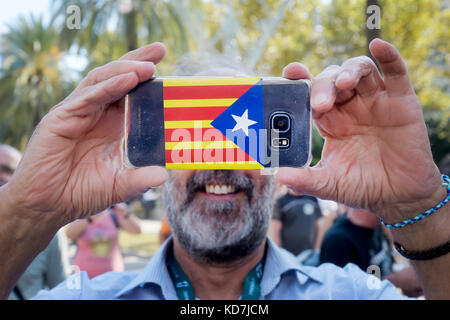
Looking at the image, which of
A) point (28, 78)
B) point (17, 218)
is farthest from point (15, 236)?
point (28, 78)

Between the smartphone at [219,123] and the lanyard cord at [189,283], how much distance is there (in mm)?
683

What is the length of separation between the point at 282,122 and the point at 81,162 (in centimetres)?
71

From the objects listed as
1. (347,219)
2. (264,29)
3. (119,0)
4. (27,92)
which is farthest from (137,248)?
(27,92)

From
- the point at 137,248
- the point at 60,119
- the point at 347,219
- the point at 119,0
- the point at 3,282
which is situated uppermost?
the point at 119,0

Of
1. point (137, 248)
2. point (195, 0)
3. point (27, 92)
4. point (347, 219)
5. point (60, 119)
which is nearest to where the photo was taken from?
point (60, 119)

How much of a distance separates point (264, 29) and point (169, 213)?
491 inches

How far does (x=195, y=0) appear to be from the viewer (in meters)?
13.1

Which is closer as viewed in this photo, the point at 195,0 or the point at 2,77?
the point at 195,0

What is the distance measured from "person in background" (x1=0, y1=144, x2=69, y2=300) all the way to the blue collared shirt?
1.40m

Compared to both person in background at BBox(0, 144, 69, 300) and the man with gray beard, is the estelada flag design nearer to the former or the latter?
the man with gray beard

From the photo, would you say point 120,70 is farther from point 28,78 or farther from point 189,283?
point 28,78

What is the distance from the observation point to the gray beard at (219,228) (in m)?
1.87

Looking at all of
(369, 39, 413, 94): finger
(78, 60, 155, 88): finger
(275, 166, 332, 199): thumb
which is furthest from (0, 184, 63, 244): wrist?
(369, 39, 413, 94): finger

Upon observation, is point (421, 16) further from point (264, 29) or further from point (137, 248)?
point (137, 248)
